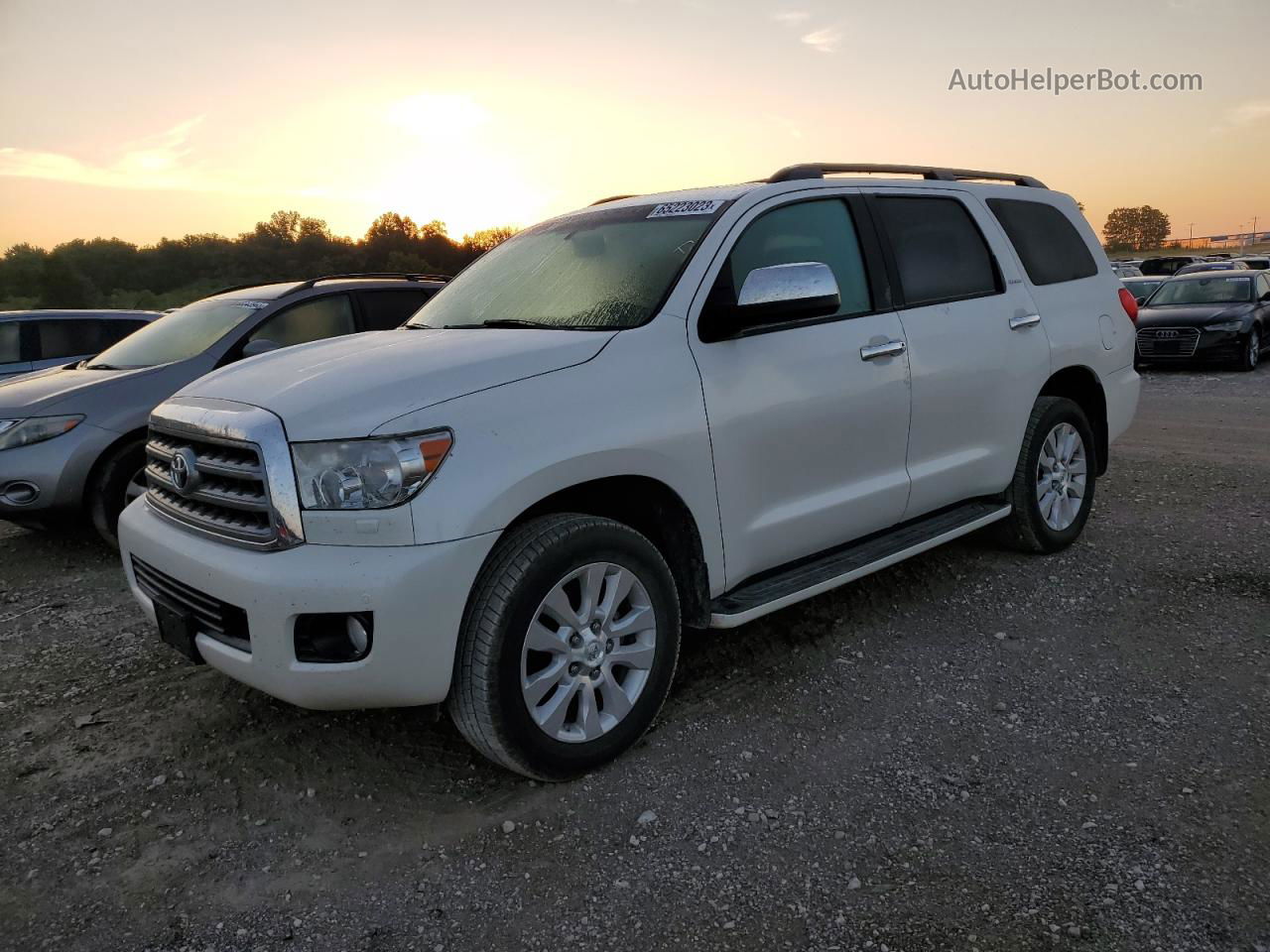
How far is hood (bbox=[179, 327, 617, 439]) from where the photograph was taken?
2.64 m

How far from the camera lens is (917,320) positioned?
3.96 m

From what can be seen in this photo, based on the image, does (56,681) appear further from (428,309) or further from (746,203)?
(746,203)

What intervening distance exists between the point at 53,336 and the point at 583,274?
23.6 feet

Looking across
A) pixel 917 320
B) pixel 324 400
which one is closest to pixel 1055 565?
pixel 917 320

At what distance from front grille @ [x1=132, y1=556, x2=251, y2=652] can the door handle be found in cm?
242

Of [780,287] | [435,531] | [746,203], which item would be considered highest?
[746,203]

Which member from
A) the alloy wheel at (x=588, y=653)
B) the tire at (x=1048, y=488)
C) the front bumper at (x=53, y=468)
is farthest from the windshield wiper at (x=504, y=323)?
the front bumper at (x=53, y=468)

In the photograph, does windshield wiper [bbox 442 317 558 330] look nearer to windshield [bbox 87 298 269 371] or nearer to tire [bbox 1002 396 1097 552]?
tire [bbox 1002 396 1097 552]

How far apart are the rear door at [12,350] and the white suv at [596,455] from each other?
6.30m

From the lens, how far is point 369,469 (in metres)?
2.57

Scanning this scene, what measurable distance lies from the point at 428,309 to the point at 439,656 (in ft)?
6.40

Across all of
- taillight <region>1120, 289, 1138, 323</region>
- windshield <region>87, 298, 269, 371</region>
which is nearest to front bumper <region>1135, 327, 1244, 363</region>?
taillight <region>1120, 289, 1138, 323</region>

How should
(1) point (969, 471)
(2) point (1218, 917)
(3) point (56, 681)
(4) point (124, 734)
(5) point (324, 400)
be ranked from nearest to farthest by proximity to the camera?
(2) point (1218, 917), (5) point (324, 400), (4) point (124, 734), (3) point (56, 681), (1) point (969, 471)

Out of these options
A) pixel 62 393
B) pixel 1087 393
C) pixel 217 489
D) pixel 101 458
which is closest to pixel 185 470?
pixel 217 489
